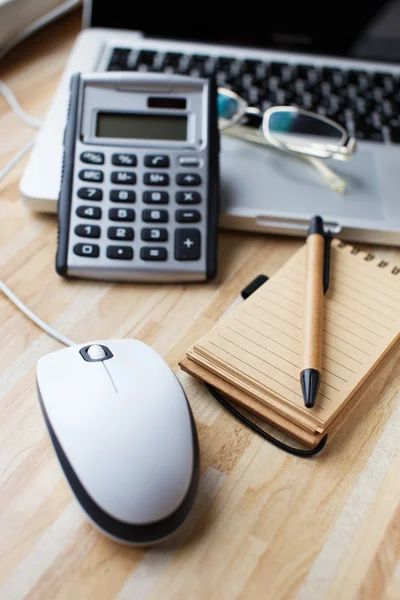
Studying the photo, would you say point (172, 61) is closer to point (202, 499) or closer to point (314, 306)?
point (314, 306)

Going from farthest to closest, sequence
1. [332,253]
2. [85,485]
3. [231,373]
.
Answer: [332,253]
[231,373]
[85,485]

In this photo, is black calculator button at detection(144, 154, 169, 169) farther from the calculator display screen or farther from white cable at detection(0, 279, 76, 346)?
white cable at detection(0, 279, 76, 346)

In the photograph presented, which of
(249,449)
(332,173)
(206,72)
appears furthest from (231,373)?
(206,72)

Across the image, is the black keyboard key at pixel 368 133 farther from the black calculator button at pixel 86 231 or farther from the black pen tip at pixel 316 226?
the black calculator button at pixel 86 231

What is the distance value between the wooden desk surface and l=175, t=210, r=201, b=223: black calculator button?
59 mm

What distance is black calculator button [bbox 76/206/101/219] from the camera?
55 cm

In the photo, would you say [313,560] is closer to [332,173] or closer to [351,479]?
[351,479]

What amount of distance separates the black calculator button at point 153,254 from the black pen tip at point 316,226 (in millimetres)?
131

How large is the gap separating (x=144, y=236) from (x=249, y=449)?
21cm

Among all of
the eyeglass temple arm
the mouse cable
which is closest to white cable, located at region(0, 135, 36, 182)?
the mouse cable

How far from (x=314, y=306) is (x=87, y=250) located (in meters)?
0.20

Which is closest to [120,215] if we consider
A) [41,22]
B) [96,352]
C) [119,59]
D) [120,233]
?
[120,233]

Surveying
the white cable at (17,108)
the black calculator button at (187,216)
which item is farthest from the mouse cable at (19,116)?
the black calculator button at (187,216)

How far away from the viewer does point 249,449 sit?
44 cm
